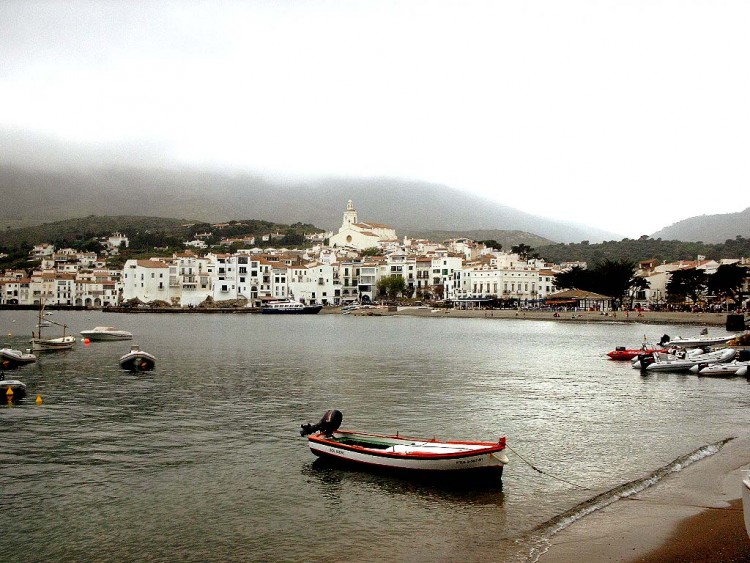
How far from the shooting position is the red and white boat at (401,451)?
14.4m

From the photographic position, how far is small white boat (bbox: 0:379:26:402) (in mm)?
24828

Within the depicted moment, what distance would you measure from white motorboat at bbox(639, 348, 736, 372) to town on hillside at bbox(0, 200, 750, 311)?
2429 inches

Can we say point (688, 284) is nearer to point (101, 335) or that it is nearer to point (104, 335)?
point (104, 335)

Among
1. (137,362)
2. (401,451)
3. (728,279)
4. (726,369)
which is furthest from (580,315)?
(401,451)

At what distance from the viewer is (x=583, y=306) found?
3917 inches

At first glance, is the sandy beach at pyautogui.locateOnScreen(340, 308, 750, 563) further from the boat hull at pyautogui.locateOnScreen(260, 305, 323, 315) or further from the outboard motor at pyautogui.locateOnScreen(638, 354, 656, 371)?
the boat hull at pyautogui.locateOnScreen(260, 305, 323, 315)

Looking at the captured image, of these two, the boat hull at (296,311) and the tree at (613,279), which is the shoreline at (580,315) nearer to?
the tree at (613,279)

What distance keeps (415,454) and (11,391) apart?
56.6ft

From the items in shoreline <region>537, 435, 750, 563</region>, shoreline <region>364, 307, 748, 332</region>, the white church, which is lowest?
shoreline <region>537, 435, 750, 563</region>

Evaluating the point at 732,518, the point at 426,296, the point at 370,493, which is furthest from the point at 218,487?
the point at 426,296

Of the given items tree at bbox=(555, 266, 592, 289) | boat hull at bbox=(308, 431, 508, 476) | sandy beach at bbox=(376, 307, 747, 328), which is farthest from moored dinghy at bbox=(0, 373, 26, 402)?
tree at bbox=(555, 266, 592, 289)

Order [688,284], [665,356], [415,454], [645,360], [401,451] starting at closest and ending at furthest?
[415,454]
[401,451]
[645,360]
[665,356]
[688,284]

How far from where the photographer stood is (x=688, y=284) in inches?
3671

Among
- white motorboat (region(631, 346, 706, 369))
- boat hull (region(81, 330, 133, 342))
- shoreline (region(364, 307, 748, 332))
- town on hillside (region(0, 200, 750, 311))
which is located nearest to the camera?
white motorboat (region(631, 346, 706, 369))
